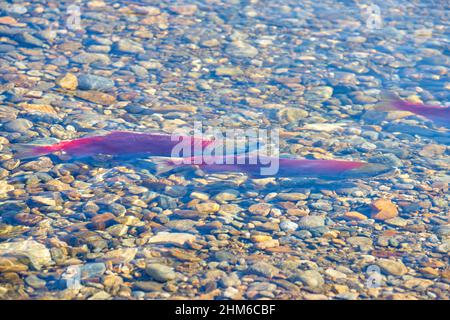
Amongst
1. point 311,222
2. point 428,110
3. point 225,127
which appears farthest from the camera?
point 428,110

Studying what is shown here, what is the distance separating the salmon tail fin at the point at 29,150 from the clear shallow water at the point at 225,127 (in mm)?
72

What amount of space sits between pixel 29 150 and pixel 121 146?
721 millimetres

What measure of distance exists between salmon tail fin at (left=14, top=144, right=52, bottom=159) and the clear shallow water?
7cm

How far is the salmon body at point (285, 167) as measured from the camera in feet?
17.3

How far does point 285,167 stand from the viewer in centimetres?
534

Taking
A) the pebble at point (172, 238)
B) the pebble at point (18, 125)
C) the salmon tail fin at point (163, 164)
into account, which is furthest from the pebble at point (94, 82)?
the pebble at point (172, 238)

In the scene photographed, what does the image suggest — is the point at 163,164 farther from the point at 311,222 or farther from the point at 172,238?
the point at 311,222

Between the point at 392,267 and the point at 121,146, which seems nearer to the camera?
the point at 392,267

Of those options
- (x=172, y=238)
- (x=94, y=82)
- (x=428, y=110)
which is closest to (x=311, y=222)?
(x=172, y=238)

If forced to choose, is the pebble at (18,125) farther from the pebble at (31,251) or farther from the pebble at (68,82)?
the pebble at (31,251)

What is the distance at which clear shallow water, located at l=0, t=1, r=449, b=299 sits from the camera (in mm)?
4125

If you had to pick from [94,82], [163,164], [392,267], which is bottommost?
[392,267]
